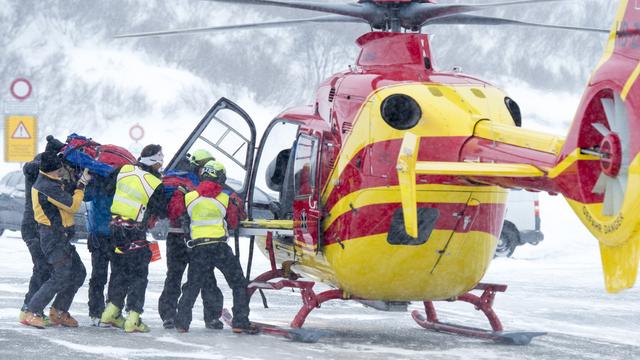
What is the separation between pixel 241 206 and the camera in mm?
10859

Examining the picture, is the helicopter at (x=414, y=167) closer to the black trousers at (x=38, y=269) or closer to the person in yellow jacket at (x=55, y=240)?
the person in yellow jacket at (x=55, y=240)

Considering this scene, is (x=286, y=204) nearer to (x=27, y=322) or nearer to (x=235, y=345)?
(x=235, y=345)

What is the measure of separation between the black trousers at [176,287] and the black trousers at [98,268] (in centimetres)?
61

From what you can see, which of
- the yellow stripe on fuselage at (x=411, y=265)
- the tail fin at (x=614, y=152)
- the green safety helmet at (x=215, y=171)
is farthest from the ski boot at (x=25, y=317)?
the tail fin at (x=614, y=152)

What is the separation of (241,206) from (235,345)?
1.70 m

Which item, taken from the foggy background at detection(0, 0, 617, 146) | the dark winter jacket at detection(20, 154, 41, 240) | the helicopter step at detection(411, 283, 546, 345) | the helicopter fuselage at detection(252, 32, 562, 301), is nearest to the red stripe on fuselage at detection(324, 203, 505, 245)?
the helicopter fuselage at detection(252, 32, 562, 301)

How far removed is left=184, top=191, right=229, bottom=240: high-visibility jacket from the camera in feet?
34.2

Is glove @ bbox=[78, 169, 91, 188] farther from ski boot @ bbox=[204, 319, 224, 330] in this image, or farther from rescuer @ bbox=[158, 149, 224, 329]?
ski boot @ bbox=[204, 319, 224, 330]

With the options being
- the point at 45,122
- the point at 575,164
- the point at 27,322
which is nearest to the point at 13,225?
the point at 27,322

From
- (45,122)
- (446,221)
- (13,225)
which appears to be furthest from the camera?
(45,122)

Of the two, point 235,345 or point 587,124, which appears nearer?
point 587,124

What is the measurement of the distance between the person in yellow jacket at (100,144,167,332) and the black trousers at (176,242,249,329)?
0.40 m

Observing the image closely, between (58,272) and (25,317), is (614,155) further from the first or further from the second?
(25,317)

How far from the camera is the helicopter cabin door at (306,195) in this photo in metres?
9.96
